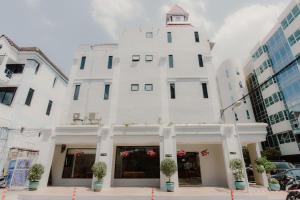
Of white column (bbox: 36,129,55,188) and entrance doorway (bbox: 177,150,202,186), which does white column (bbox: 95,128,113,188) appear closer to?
white column (bbox: 36,129,55,188)

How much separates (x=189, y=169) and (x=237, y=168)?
5.08 metres

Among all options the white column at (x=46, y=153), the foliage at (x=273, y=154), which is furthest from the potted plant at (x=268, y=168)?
the foliage at (x=273, y=154)

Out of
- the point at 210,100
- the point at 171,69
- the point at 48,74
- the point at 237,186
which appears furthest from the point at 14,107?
the point at 237,186

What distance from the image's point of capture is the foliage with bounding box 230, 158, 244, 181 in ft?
49.1

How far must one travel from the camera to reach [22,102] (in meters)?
21.4

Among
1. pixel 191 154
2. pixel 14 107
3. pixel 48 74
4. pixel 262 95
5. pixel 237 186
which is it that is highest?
pixel 262 95

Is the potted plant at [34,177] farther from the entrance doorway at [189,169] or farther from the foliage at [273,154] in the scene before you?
the foliage at [273,154]

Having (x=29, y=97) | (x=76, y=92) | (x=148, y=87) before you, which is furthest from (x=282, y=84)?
(x=29, y=97)

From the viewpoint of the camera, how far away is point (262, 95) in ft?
137

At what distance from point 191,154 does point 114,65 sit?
13.5 meters

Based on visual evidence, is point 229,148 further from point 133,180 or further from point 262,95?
point 262,95

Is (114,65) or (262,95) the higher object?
(262,95)

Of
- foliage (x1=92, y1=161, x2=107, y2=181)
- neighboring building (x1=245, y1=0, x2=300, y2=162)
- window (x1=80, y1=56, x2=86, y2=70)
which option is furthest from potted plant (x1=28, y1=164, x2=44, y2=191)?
neighboring building (x1=245, y1=0, x2=300, y2=162)

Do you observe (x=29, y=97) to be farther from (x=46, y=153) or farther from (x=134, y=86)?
(x=134, y=86)
